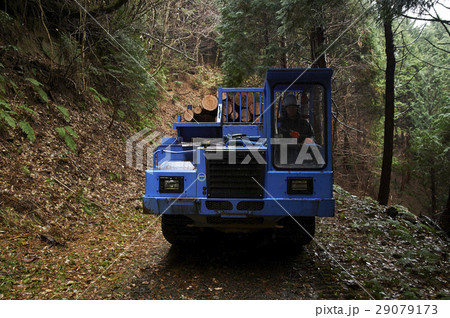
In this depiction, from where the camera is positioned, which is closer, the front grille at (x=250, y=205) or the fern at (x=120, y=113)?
the front grille at (x=250, y=205)

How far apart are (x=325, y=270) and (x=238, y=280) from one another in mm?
1297

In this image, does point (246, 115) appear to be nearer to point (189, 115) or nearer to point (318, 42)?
point (189, 115)

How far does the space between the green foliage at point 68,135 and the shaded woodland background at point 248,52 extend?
0.05 m

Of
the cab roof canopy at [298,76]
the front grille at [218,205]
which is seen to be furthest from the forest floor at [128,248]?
the cab roof canopy at [298,76]

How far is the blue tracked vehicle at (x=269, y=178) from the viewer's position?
440cm

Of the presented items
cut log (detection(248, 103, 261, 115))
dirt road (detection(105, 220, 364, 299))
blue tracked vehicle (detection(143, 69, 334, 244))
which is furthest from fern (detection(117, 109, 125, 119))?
blue tracked vehicle (detection(143, 69, 334, 244))

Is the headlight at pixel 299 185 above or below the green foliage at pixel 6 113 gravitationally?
below

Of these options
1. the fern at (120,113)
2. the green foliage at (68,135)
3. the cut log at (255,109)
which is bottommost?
the green foliage at (68,135)

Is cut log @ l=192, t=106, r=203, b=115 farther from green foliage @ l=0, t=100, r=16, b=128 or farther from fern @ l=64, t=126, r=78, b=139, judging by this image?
green foliage @ l=0, t=100, r=16, b=128

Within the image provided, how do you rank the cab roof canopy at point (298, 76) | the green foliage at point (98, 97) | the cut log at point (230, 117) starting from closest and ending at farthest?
the cab roof canopy at point (298, 76), the cut log at point (230, 117), the green foliage at point (98, 97)

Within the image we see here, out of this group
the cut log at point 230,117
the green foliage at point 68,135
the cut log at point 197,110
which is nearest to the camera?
the cut log at point 230,117

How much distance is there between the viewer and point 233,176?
4.47 metres

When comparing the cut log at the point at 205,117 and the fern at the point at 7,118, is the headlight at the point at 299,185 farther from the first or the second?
the fern at the point at 7,118

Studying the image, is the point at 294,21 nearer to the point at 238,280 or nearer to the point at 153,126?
the point at 238,280
